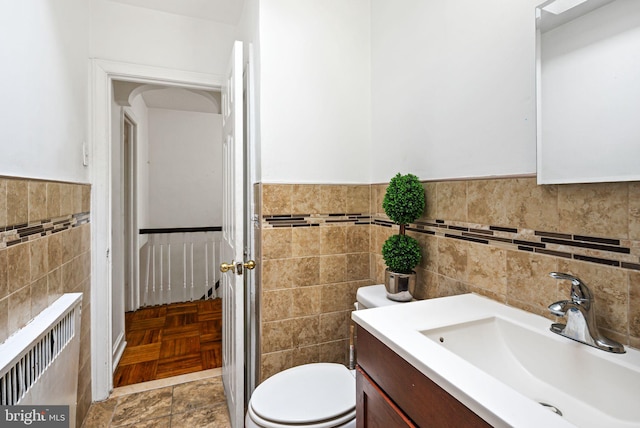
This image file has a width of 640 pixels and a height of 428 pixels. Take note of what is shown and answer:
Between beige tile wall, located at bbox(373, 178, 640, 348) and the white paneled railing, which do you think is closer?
beige tile wall, located at bbox(373, 178, 640, 348)

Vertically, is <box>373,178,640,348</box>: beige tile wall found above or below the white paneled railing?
above

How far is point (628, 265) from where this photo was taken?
677mm

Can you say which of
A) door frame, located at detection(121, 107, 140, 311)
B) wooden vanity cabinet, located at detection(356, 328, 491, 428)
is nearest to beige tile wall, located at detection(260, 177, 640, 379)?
wooden vanity cabinet, located at detection(356, 328, 491, 428)

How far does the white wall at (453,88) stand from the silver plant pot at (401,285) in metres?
0.42

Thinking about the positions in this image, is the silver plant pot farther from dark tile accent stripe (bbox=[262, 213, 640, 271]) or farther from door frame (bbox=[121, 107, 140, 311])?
door frame (bbox=[121, 107, 140, 311])

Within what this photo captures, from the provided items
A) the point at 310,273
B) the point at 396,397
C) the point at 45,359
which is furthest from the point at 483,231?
the point at 45,359

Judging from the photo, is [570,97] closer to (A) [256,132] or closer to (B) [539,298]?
(B) [539,298]

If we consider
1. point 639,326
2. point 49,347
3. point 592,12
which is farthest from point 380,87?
point 49,347

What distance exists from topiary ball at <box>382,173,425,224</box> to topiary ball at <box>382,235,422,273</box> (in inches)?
3.4

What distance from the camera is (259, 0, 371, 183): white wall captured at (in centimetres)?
145

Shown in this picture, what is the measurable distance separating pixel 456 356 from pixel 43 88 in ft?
5.32

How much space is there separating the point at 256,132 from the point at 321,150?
344mm

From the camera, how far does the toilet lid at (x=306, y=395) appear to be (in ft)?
3.40

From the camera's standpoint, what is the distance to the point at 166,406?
1.83 meters
